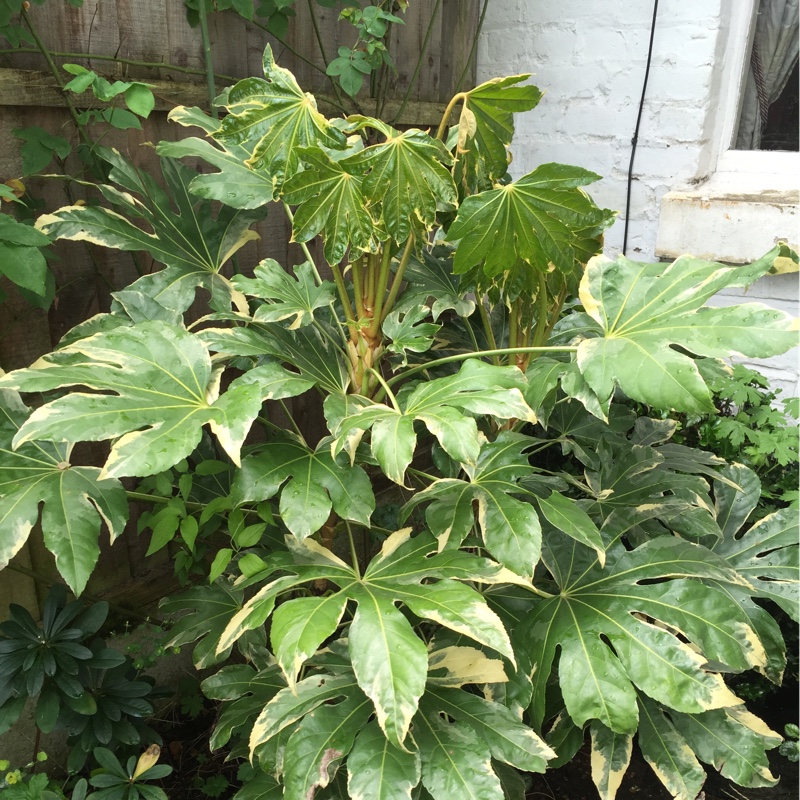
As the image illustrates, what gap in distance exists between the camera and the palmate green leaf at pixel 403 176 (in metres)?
1.16

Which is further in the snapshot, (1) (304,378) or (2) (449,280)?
(2) (449,280)

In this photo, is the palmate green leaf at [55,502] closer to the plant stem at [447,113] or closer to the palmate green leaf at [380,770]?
the palmate green leaf at [380,770]

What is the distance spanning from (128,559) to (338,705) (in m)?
0.88

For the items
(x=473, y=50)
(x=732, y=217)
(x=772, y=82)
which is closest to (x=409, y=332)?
(x=732, y=217)

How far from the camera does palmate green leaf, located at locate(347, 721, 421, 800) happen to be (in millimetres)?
1051

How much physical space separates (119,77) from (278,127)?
24.1 inches

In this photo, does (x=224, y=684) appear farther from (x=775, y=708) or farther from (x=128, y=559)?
(x=775, y=708)

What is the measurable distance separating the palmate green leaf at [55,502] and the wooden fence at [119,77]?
37 centimetres

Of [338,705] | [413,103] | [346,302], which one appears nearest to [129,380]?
[346,302]

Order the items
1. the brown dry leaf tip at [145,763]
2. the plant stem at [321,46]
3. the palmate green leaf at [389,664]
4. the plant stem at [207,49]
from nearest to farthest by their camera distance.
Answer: the palmate green leaf at [389,664], the brown dry leaf tip at [145,763], the plant stem at [207,49], the plant stem at [321,46]

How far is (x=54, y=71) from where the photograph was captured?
4.77 ft

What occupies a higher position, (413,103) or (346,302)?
(413,103)

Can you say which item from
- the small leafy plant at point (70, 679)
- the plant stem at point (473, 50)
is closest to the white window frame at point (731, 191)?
the plant stem at point (473, 50)

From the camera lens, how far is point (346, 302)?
1374 mm
